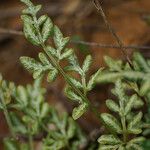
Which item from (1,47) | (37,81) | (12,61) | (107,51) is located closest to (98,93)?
(107,51)

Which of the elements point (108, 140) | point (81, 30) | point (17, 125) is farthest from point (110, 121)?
point (81, 30)

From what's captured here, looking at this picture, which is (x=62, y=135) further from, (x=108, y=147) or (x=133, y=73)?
(x=133, y=73)

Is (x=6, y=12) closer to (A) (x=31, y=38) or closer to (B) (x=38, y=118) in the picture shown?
(B) (x=38, y=118)

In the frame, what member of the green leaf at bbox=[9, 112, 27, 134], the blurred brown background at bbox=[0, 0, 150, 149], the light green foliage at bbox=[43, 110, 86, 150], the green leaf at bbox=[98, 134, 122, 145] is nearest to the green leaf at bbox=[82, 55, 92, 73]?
the green leaf at bbox=[98, 134, 122, 145]

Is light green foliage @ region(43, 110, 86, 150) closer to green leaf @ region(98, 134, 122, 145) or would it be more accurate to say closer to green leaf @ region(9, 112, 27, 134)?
green leaf @ region(9, 112, 27, 134)

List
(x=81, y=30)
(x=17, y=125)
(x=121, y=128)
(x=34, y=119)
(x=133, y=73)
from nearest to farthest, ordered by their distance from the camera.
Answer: (x=133, y=73)
(x=121, y=128)
(x=34, y=119)
(x=17, y=125)
(x=81, y=30)

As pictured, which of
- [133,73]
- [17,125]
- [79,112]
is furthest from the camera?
[17,125]

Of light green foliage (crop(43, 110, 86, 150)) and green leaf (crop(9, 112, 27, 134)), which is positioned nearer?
light green foliage (crop(43, 110, 86, 150))

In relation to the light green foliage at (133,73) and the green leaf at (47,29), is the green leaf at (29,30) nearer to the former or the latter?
the green leaf at (47,29)
